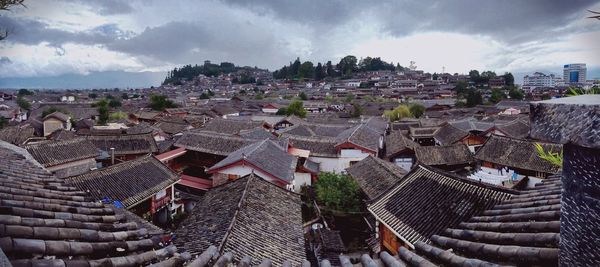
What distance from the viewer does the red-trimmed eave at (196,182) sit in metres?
23.6

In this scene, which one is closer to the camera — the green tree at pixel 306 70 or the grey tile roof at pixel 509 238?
the grey tile roof at pixel 509 238

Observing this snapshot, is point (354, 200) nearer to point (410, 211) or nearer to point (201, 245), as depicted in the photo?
point (410, 211)

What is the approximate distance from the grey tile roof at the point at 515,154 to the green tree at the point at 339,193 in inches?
437

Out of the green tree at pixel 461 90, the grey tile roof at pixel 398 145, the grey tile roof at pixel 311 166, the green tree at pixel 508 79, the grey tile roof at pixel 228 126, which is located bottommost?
the grey tile roof at pixel 311 166

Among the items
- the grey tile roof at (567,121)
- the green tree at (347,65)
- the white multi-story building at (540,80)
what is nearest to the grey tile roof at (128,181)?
the grey tile roof at (567,121)

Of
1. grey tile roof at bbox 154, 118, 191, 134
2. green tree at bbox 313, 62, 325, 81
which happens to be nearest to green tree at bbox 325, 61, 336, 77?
green tree at bbox 313, 62, 325, 81

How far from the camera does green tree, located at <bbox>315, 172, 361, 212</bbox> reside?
67.8ft

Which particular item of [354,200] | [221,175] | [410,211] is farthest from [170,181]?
[410,211]

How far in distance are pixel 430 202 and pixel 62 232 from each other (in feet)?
39.9

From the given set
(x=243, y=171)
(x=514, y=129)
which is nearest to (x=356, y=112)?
(x=514, y=129)

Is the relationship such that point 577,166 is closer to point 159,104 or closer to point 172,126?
point 172,126

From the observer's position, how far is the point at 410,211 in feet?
44.2

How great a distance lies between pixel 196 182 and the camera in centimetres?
2461

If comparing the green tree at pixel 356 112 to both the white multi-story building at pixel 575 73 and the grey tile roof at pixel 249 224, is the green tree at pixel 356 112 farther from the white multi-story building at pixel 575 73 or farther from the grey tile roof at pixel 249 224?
the grey tile roof at pixel 249 224
